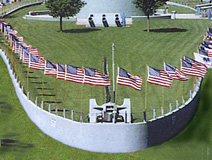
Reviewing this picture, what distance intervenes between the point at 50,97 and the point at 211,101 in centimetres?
1781

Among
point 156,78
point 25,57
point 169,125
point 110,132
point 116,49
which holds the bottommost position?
point 169,125

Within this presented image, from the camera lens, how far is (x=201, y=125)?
56531 mm

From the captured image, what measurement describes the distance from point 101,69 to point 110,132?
63.3 feet

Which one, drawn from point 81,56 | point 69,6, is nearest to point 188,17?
point 69,6

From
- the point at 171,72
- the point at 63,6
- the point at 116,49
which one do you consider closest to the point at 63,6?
the point at 63,6

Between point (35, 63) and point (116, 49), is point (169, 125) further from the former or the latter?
point (116, 49)

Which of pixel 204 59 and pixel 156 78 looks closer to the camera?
pixel 156 78

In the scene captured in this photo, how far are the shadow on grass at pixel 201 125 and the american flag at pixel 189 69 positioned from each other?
20.0ft

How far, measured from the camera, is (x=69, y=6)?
8844cm

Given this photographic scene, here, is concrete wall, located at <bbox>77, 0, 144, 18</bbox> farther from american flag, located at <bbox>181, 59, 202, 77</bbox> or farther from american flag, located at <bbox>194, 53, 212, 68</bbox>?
american flag, located at <bbox>181, 59, 202, 77</bbox>

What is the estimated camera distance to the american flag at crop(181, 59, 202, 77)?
52.9 metres

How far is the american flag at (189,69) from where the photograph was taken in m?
52.9

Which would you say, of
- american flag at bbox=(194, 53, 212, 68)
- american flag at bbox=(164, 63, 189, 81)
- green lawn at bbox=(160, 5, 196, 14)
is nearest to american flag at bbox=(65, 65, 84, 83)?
american flag at bbox=(164, 63, 189, 81)

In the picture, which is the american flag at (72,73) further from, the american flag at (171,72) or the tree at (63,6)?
the tree at (63,6)
